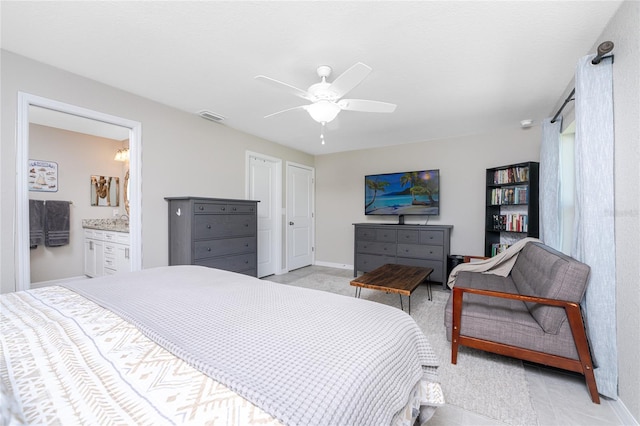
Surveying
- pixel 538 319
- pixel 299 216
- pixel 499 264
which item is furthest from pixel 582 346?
pixel 299 216

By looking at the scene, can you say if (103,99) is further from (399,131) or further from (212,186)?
(399,131)

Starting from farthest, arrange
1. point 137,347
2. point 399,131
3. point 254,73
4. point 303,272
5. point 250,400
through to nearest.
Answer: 1. point 303,272
2. point 399,131
3. point 254,73
4. point 137,347
5. point 250,400

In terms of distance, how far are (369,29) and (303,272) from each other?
4.10m

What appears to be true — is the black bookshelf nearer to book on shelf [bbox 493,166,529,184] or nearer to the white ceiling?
book on shelf [bbox 493,166,529,184]

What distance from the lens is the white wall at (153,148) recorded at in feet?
6.87

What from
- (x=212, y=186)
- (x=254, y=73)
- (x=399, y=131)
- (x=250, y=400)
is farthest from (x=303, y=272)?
(x=250, y=400)

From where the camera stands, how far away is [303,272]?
16.5ft

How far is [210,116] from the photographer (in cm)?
345

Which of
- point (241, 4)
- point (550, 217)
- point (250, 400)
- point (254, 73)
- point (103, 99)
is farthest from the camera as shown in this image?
point (550, 217)

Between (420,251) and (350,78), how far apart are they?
3.11m

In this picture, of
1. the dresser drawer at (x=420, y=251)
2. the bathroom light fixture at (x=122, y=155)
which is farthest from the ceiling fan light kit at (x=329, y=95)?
the bathroom light fixture at (x=122, y=155)

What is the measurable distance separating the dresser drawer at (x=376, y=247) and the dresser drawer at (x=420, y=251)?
124 millimetres

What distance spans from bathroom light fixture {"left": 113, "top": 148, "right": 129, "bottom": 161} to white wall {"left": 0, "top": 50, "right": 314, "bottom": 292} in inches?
76.1

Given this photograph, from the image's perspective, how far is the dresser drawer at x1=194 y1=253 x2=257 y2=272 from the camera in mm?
3055
